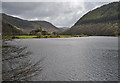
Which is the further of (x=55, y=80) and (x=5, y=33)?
(x=55, y=80)

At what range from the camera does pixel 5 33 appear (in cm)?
1015

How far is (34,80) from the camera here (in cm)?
1798

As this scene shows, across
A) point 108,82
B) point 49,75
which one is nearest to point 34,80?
point 49,75

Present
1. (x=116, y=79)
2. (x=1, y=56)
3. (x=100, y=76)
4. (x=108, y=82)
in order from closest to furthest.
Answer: (x=1, y=56) < (x=108, y=82) < (x=116, y=79) < (x=100, y=76)

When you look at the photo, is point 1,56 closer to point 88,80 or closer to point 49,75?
point 49,75

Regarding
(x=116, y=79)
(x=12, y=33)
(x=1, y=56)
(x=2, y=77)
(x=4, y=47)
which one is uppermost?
(x=12, y=33)

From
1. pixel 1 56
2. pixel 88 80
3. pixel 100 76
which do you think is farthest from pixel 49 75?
pixel 1 56

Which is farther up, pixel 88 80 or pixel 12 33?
pixel 12 33

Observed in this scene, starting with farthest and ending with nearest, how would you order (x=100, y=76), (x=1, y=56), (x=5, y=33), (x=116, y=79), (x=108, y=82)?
(x=100, y=76) < (x=116, y=79) < (x=108, y=82) < (x=1, y=56) < (x=5, y=33)

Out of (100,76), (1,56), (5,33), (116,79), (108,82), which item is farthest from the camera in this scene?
(100,76)

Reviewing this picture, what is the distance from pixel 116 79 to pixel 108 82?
87.5 inches

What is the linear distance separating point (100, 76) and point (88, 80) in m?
3.05

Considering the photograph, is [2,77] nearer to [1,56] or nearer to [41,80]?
[1,56]

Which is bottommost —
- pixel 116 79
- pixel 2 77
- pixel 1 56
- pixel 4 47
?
pixel 116 79
